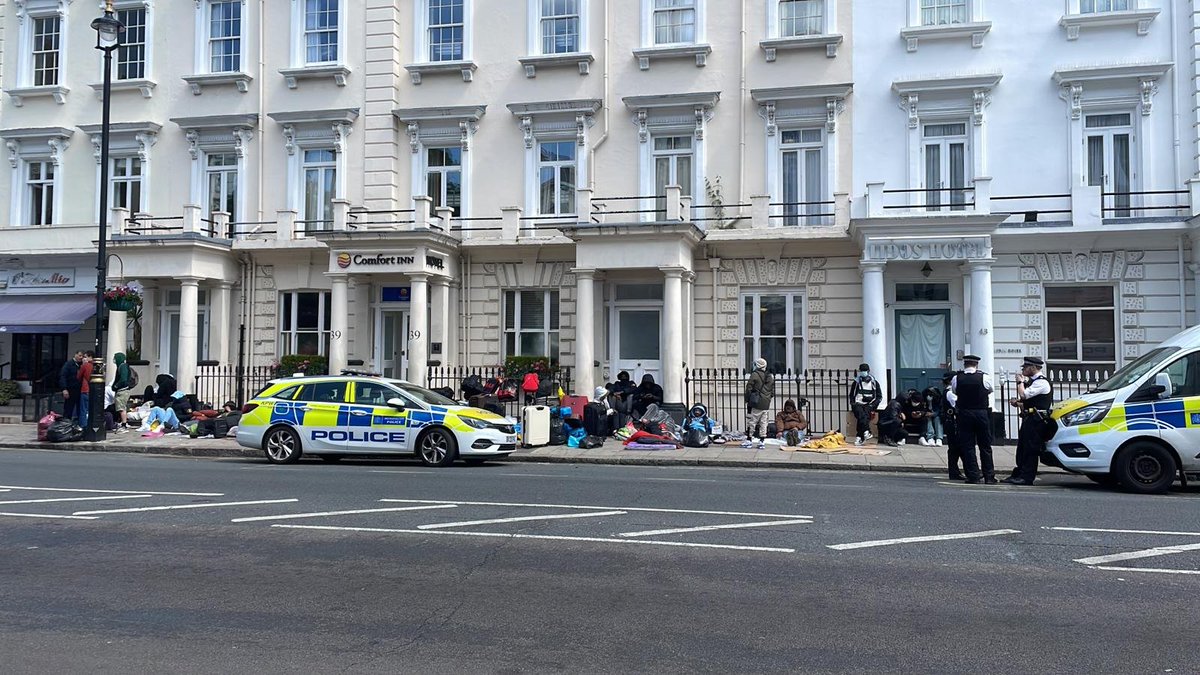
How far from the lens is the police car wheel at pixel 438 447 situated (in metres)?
14.4

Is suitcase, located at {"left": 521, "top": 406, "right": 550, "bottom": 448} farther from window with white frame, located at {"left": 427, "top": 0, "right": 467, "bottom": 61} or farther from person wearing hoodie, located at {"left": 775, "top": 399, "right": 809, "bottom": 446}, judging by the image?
window with white frame, located at {"left": 427, "top": 0, "right": 467, "bottom": 61}

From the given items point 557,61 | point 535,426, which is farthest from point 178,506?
point 557,61

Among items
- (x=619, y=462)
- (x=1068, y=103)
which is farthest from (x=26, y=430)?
(x=1068, y=103)

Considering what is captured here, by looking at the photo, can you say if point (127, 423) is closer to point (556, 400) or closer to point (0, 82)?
point (556, 400)

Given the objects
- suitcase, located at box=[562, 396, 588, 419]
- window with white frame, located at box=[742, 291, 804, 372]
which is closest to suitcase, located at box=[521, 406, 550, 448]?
suitcase, located at box=[562, 396, 588, 419]

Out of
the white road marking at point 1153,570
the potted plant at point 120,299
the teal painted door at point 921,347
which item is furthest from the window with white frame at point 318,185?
the white road marking at point 1153,570

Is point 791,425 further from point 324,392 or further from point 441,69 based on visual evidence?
point 441,69

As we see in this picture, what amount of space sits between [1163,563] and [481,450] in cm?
977

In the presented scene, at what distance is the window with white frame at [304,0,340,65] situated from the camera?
76.5 ft

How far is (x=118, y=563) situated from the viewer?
7.21 m

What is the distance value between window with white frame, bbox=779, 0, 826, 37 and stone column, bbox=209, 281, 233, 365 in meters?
15.5

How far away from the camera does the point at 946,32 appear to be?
1997cm

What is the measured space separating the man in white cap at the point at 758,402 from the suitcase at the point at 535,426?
4121 mm

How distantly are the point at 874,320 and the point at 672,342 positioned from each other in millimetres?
4302
